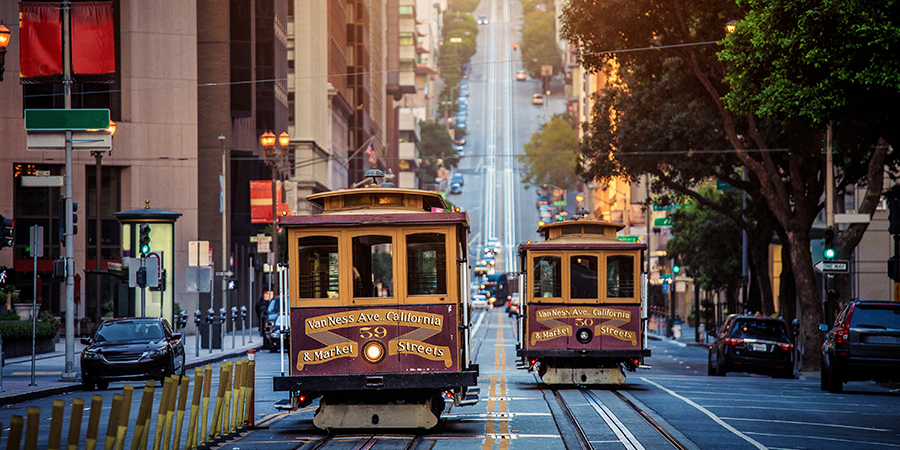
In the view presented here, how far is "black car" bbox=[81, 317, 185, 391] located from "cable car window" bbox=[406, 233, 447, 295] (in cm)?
1123

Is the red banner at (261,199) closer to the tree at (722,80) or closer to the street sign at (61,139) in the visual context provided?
the tree at (722,80)

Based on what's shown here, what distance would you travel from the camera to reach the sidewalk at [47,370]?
72.9 ft

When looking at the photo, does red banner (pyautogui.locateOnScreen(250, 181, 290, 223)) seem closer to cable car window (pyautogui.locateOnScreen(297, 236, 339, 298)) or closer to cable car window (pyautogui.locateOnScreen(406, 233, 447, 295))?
cable car window (pyautogui.locateOnScreen(297, 236, 339, 298))

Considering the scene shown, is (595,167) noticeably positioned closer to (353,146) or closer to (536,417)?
(536,417)

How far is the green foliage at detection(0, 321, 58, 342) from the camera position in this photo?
34.5 metres

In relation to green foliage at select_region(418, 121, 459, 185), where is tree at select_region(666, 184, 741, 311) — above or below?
below

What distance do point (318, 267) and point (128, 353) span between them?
10.7 metres

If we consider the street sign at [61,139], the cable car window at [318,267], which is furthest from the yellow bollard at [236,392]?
the street sign at [61,139]

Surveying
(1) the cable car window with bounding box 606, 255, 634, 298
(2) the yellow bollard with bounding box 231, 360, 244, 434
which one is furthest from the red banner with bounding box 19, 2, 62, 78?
(2) the yellow bollard with bounding box 231, 360, 244, 434

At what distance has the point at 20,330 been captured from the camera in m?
35.4

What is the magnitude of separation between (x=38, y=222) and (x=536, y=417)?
41.9 meters

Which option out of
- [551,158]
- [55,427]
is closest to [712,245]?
[55,427]

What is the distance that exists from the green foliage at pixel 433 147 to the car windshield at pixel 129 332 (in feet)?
447

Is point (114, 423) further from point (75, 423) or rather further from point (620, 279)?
point (620, 279)
